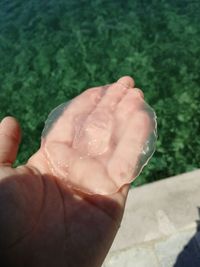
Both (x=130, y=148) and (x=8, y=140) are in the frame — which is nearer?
(x=8, y=140)

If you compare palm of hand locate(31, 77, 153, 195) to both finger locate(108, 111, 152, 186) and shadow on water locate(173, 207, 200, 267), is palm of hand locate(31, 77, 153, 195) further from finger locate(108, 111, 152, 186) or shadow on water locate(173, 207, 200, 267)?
shadow on water locate(173, 207, 200, 267)

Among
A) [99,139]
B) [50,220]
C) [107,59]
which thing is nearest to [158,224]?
[99,139]

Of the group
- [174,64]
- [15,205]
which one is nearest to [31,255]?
[15,205]

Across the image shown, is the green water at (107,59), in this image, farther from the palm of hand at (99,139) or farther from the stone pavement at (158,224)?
the palm of hand at (99,139)

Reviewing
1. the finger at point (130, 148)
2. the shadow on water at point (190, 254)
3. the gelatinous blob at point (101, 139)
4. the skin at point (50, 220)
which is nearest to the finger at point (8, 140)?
the skin at point (50, 220)

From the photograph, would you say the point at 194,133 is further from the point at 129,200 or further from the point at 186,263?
the point at 186,263

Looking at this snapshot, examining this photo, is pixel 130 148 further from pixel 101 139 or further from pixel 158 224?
pixel 158 224
